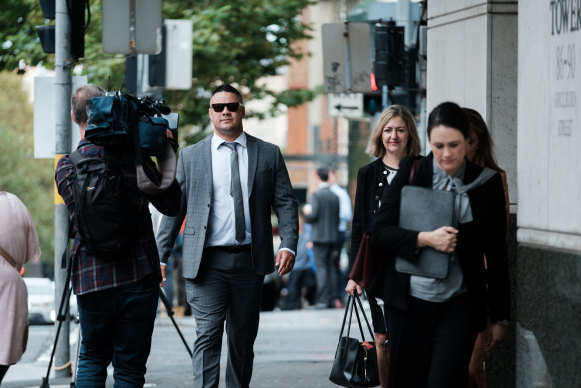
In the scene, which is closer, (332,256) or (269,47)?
(332,256)

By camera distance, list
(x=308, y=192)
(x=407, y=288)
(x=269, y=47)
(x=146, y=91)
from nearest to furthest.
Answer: (x=407, y=288)
(x=146, y=91)
(x=269, y=47)
(x=308, y=192)

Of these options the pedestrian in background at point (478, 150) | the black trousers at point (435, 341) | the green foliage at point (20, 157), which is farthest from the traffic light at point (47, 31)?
the green foliage at point (20, 157)

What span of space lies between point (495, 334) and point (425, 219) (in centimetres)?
74

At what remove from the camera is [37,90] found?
1030cm

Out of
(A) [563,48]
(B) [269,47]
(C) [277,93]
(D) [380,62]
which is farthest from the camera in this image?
(C) [277,93]

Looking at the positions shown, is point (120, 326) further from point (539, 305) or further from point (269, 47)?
point (269, 47)

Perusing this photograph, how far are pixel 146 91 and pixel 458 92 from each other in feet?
27.1

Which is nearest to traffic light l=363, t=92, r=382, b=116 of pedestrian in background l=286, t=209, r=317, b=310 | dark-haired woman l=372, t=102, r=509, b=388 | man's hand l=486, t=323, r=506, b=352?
pedestrian in background l=286, t=209, r=317, b=310

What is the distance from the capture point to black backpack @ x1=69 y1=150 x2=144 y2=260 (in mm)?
5945

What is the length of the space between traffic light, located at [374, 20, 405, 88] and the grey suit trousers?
822 centimetres

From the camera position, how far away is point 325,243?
59.4 feet

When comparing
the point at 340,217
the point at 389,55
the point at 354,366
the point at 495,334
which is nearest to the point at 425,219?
the point at 495,334

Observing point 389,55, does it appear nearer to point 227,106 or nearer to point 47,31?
point 47,31

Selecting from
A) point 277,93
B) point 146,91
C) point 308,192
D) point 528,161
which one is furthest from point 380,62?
point 308,192
